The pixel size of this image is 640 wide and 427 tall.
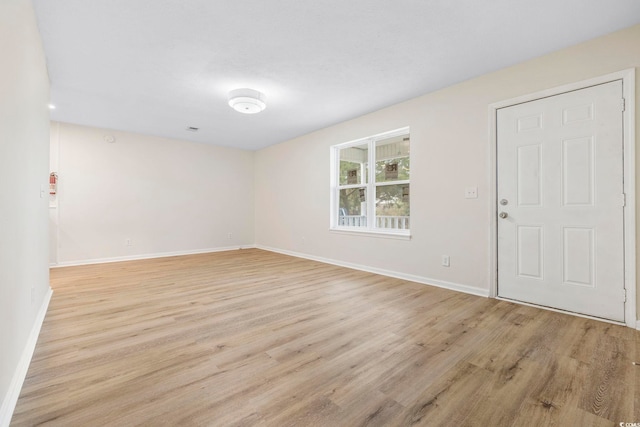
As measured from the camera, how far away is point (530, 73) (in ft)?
9.16

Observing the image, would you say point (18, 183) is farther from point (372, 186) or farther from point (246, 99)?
point (372, 186)

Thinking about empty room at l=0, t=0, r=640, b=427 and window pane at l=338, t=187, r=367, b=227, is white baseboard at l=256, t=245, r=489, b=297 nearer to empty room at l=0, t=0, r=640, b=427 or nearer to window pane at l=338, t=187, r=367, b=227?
empty room at l=0, t=0, r=640, b=427

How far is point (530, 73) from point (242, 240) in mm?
6201

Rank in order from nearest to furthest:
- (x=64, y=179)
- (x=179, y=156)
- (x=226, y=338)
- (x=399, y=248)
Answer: (x=226, y=338) → (x=399, y=248) → (x=64, y=179) → (x=179, y=156)

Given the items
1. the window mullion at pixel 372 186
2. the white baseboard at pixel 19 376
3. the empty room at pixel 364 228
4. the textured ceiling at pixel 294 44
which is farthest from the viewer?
the window mullion at pixel 372 186

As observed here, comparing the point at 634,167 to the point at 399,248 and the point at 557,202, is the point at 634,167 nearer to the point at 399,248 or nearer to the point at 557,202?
the point at 557,202

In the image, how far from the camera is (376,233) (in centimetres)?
426

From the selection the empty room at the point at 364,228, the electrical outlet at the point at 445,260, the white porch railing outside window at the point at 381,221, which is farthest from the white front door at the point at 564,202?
the white porch railing outside window at the point at 381,221

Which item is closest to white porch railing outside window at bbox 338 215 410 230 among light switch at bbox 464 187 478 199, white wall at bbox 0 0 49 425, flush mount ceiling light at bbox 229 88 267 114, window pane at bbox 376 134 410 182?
window pane at bbox 376 134 410 182

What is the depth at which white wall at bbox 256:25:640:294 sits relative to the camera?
2549 mm

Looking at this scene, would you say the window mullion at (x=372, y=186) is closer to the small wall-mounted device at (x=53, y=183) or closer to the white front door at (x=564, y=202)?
the white front door at (x=564, y=202)

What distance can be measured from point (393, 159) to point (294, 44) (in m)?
2.34

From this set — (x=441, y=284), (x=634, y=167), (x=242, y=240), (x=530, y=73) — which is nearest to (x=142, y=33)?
(x=530, y=73)

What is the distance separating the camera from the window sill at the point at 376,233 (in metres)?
3.93
